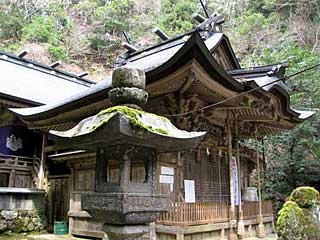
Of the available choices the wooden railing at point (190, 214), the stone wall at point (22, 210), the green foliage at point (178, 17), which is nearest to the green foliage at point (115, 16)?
the green foliage at point (178, 17)

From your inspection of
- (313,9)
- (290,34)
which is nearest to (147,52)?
(290,34)

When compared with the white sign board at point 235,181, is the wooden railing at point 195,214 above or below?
below

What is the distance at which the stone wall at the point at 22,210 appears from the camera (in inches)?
386

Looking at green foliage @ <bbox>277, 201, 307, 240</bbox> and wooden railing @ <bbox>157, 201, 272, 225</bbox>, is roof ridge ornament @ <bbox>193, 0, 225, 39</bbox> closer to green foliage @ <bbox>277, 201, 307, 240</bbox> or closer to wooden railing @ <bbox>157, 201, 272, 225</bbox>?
wooden railing @ <bbox>157, 201, 272, 225</bbox>

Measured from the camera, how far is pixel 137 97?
384 cm

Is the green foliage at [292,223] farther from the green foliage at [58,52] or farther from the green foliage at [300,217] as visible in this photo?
the green foliage at [58,52]

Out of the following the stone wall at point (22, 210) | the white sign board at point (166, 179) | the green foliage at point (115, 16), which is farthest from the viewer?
the green foliage at point (115, 16)

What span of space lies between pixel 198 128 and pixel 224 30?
1933 centimetres

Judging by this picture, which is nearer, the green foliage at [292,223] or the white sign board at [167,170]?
the green foliage at [292,223]

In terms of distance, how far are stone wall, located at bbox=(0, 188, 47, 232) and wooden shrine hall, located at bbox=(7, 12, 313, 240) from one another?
0.59m

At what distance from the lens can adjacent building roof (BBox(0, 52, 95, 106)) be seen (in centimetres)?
1125

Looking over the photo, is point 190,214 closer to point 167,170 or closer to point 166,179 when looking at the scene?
point 166,179

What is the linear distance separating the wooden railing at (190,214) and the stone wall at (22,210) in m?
5.14

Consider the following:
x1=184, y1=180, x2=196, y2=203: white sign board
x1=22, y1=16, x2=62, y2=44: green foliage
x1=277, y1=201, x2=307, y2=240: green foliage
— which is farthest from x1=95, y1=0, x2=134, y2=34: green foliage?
x1=277, y1=201, x2=307, y2=240: green foliage
